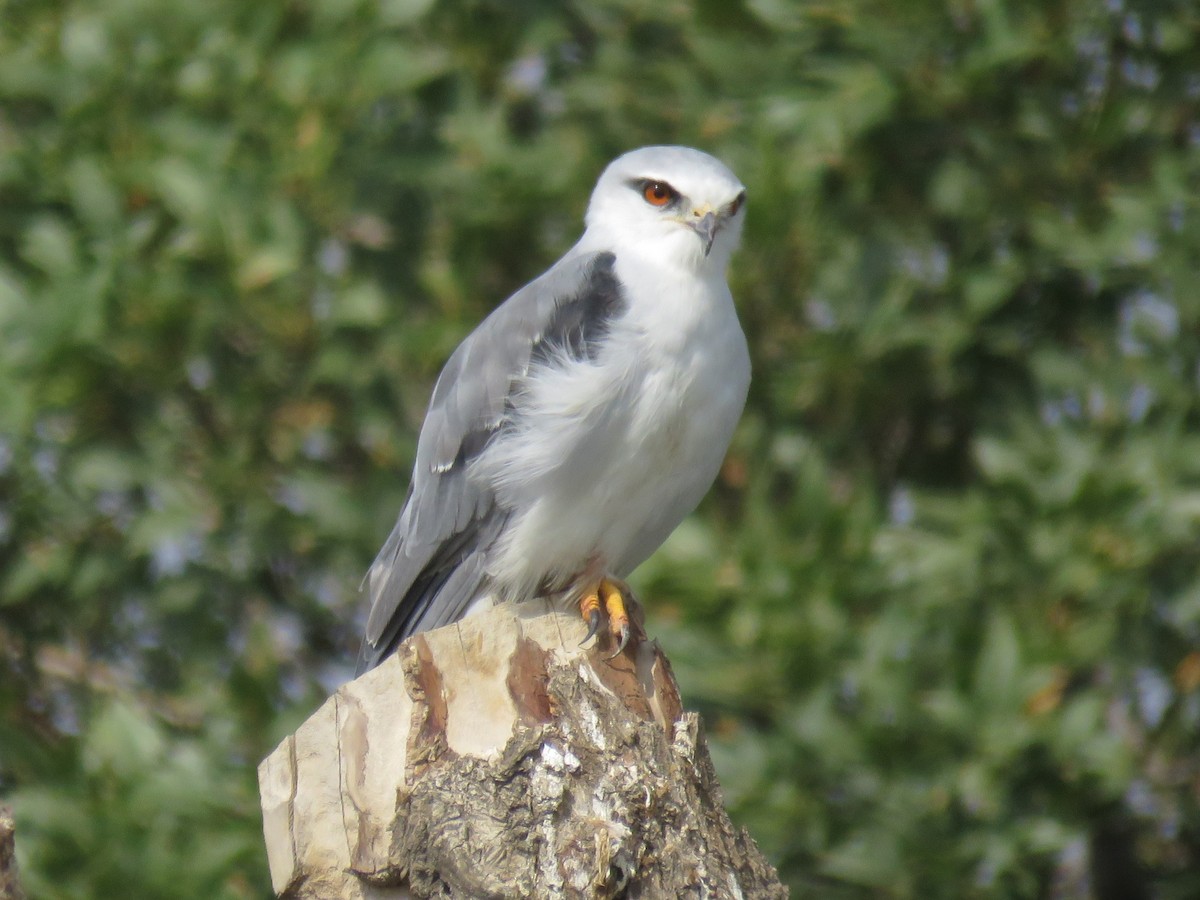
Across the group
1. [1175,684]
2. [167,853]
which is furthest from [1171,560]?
[167,853]

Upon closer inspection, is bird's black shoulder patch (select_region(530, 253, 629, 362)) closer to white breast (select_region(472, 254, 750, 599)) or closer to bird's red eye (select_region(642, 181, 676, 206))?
white breast (select_region(472, 254, 750, 599))

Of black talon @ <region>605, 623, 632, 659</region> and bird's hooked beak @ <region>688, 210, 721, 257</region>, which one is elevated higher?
bird's hooked beak @ <region>688, 210, 721, 257</region>

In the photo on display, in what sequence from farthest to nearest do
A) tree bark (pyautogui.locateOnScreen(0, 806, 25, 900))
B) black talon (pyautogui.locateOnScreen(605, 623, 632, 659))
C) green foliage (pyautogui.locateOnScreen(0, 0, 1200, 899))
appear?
1. green foliage (pyautogui.locateOnScreen(0, 0, 1200, 899))
2. black talon (pyautogui.locateOnScreen(605, 623, 632, 659))
3. tree bark (pyautogui.locateOnScreen(0, 806, 25, 900))

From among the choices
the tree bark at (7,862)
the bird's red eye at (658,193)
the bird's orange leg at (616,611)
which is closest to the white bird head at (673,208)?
the bird's red eye at (658,193)

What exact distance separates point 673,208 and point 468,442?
901 mm

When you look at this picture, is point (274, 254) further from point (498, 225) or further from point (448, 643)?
point (448, 643)

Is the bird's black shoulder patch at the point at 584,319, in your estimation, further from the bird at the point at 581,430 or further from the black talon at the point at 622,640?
the black talon at the point at 622,640

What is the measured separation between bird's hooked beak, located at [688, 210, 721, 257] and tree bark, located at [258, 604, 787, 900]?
144 centimetres

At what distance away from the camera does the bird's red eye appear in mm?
4598

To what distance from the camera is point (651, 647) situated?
3715 millimetres

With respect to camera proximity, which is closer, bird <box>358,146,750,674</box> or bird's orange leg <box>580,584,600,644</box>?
bird's orange leg <box>580,584,600,644</box>

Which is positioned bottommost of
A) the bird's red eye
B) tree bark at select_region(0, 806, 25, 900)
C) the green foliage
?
the green foliage

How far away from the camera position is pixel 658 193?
4.63 m

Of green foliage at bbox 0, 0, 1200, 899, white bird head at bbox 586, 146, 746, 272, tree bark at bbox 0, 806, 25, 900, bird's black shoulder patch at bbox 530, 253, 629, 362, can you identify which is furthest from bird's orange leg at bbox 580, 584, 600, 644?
tree bark at bbox 0, 806, 25, 900
